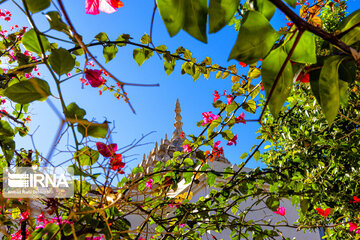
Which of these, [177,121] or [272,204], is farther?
[177,121]

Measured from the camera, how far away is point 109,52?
1.05 m

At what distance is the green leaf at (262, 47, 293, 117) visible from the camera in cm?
28

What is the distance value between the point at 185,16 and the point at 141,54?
3.06 feet

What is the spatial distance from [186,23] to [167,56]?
95 centimetres

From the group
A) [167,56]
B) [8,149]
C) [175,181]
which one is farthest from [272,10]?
[175,181]

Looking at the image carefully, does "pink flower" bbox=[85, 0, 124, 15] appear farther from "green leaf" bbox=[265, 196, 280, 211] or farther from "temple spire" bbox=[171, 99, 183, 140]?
"temple spire" bbox=[171, 99, 183, 140]

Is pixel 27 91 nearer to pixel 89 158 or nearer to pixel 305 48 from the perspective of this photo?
pixel 89 158

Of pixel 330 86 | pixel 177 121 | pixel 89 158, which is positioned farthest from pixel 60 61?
pixel 177 121

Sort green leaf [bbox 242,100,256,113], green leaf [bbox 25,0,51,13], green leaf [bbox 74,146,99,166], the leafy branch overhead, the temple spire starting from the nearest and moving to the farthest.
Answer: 1. the leafy branch overhead
2. green leaf [bbox 25,0,51,13]
3. green leaf [bbox 74,146,99,166]
4. green leaf [bbox 242,100,256,113]
5. the temple spire

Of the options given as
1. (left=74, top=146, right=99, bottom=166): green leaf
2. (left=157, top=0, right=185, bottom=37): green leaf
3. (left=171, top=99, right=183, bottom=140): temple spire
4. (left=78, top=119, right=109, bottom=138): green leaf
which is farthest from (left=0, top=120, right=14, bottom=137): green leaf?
(left=171, top=99, right=183, bottom=140): temple spire

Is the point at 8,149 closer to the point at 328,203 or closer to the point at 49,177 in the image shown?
the point at 49,177

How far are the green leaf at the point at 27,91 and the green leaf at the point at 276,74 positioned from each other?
0.38 m

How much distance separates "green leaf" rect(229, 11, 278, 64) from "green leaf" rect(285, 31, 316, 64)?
0.03 meters

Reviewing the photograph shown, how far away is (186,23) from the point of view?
24 cm
